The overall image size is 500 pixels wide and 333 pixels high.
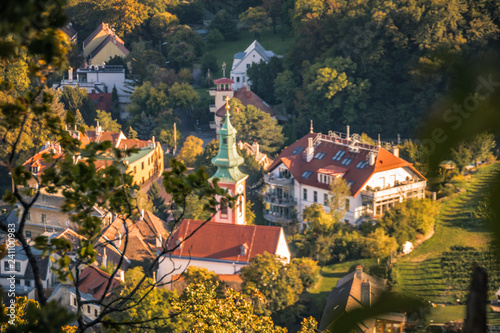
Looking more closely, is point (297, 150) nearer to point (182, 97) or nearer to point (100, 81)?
point (182, 97)

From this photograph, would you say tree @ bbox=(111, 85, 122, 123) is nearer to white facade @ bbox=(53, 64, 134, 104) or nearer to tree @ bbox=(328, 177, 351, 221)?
white facade @ bbox=(53, 64, 134, 104)

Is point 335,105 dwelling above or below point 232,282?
above

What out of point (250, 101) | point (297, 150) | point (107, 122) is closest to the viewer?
point (297, 150)

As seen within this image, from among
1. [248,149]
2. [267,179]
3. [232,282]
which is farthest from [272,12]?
[232,282]

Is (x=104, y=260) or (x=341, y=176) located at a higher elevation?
(x=341, y=176)

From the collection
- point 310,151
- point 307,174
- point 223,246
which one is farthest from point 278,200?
point 223,246

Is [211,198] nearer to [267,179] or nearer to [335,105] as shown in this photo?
[267,179]

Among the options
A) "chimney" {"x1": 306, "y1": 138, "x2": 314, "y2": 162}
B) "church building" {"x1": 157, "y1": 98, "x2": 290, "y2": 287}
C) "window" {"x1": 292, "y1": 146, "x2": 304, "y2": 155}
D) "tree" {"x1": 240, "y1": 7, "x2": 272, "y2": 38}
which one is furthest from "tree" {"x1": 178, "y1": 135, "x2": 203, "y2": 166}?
"tree" {"x1": 240, "y1": 7, "x2": 272, "y2": 38}
